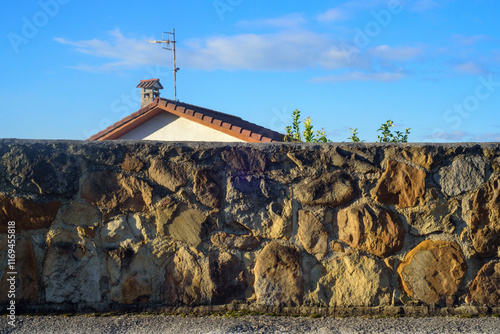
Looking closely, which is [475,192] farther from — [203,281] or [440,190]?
[203,281]

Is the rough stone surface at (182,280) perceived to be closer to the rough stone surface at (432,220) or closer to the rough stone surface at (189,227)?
the rough stone surface at (189,227)

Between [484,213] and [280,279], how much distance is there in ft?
4.05

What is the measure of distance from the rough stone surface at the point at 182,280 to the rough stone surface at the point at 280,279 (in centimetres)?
37

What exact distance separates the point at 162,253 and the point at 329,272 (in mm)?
970

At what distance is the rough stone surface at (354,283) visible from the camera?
114 inches

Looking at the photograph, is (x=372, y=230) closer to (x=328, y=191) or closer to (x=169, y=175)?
(x=328, y=191)

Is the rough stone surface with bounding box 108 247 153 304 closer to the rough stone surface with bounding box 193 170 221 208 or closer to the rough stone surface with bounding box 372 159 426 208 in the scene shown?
the rough stone surface with bounding box 193 170 221 208

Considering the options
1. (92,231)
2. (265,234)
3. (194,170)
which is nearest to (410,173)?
(265,234)

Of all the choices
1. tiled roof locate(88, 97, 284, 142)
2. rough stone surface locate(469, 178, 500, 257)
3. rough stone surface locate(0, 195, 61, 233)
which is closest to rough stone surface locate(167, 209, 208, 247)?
rough stone surface locate(0, 195, 61, 233)

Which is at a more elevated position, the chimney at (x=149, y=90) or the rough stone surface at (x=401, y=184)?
the chimney at (x=149, y=90)

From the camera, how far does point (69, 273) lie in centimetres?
296

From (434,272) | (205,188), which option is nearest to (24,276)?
(205,188)

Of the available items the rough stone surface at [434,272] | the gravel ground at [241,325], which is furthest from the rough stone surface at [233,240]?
the rough stone surface at [434,272]

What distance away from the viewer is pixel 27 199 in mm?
2941
